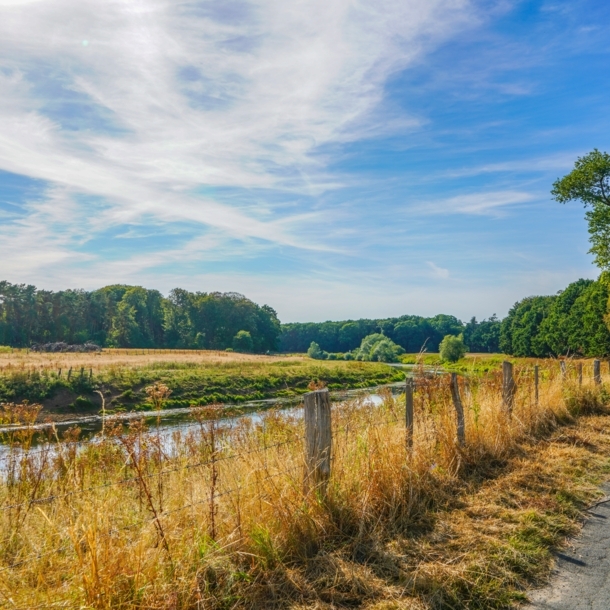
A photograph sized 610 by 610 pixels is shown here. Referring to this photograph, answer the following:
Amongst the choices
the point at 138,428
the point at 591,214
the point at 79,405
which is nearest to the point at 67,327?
the point at 79,405

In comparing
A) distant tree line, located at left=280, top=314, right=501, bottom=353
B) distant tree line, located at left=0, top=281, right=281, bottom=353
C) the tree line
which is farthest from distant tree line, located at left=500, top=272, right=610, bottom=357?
distant tree line, located at left=0, top=281, right=281, bottom=353

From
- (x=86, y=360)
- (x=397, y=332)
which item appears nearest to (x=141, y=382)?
(x=86, y=360)

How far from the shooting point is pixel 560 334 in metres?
63.4

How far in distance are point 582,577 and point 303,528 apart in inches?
83.0

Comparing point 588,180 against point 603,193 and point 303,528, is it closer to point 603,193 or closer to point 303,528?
point 603,193

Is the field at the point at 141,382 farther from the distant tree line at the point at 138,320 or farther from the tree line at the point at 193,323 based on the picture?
the distant tree line at the point at 138,320

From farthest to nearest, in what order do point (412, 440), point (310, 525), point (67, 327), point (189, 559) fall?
1. point (67, 327)
2. point (412, 440)
3. point (310, 525)
4. point (189, 559)

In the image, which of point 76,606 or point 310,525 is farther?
point 310,525

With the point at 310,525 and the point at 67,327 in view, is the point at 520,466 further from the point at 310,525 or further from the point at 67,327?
the point at 67,327

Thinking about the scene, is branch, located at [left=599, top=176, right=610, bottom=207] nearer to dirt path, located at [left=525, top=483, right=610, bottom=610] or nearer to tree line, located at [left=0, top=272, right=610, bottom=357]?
dirt path, located at [left=525, top=483, right=610, bottom=610]

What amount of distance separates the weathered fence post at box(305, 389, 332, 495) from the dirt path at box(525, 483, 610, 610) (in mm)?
1808

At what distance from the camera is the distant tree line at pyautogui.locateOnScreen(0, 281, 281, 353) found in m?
88.2

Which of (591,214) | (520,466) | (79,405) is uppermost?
(591,214)

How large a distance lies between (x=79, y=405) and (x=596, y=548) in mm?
25363
